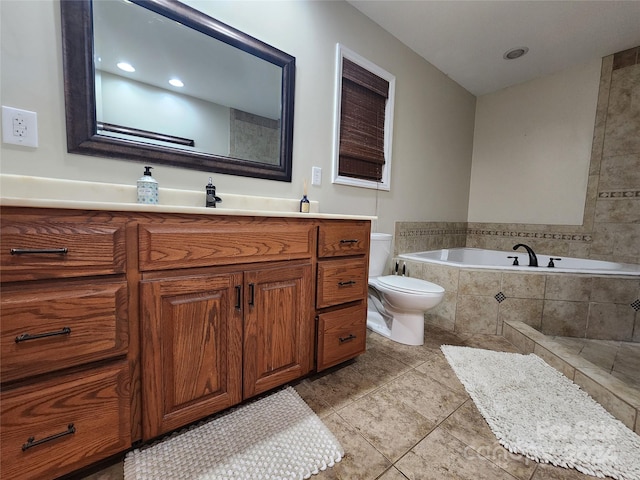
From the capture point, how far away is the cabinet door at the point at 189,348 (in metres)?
0.84

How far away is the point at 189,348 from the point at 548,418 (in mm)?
1504

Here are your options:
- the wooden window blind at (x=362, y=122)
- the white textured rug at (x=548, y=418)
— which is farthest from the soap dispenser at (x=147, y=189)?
the white textured rug at (x=548, y=418)

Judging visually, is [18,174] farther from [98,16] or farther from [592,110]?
[592,110]

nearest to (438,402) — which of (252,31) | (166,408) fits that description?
(166,408)

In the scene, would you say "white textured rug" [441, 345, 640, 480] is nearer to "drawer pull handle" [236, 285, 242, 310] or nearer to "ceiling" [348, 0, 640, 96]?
"drawer pull handle" [236, 285, 242, 310]

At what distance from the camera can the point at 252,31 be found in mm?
1420

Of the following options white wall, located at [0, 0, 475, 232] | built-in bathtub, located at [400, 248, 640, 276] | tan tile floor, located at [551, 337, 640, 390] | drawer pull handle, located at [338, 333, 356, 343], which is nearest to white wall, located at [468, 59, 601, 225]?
white wall, located at [0, 0, 475, 232]

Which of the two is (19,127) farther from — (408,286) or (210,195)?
(408,286)

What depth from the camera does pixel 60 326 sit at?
696 millimetres

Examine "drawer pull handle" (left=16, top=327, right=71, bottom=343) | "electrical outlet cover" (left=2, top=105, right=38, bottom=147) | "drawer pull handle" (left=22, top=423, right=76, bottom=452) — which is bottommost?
"drawer pull handle" (left=22, top=423, right=76, bottom=452)

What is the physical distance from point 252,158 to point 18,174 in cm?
91

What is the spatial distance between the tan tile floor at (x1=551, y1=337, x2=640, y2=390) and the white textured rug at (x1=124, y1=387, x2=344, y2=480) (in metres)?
1.66

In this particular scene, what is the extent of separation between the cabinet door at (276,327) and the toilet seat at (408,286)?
0.72 meters

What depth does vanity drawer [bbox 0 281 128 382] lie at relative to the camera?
2.11 ft
